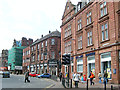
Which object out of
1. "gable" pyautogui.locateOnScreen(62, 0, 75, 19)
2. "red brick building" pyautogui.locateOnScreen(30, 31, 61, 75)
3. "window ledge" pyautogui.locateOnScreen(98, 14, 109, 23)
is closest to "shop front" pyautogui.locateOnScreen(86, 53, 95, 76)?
"window ledge" pyautogui.locateOnScreen(98, 14, 109, 23)

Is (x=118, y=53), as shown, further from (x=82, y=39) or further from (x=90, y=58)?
(x=82, y=39)

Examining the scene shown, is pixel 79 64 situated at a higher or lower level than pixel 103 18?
lower

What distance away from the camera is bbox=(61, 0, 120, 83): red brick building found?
2073cm

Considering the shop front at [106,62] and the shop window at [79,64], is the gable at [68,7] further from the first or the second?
the shop front at [106,62]

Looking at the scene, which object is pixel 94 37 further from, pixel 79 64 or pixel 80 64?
pixel 79 64

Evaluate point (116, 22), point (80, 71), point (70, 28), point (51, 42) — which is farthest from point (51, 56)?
point (116, 22)

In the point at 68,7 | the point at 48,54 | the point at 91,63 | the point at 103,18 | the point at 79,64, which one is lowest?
the point at 79,64

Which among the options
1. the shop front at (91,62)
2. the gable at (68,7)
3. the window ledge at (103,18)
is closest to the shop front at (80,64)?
the shop front at (91,62)

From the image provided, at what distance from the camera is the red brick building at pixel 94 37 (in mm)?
20734

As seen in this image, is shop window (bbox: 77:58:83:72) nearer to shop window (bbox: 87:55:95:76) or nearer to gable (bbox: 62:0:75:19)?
shop window (bbox: 87:55:95:76)

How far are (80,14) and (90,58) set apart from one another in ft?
28.4

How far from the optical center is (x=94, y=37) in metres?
25.4

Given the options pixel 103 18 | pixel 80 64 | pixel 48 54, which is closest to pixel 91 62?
pixel 80 64

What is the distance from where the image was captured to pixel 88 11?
28.0 m
